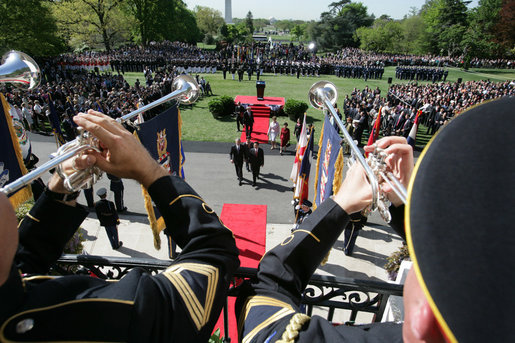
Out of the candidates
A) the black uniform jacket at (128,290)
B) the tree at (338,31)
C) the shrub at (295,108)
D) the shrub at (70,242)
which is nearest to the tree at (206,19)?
the tree at (338,31)

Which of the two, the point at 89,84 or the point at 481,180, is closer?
the point at 481,180

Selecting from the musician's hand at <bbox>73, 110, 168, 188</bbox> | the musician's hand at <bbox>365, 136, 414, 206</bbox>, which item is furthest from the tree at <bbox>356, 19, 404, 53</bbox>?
the musician's hand at <bbox>73, 110, 168, 188</bbox>

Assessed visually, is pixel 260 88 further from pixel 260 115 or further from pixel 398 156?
pixel 398 156

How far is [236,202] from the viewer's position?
393 inches

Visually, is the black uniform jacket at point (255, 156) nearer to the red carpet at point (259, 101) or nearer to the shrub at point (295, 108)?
the shrub at point (295, 108)

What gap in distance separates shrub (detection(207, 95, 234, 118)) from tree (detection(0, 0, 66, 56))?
715 inches

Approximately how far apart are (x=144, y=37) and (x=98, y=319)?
55220mm

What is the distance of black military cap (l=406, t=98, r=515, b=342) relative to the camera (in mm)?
596

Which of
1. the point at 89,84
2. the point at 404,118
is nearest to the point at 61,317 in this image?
the point at 404,118

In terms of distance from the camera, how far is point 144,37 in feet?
157

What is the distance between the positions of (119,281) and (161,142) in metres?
4.59

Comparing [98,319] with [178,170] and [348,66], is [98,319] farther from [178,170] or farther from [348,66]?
[348,66]

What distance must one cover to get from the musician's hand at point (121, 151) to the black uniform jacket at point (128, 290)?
4.1 inches

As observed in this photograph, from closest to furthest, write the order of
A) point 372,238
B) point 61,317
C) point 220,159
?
point 61,317 → point 372,238 → point 220,159
